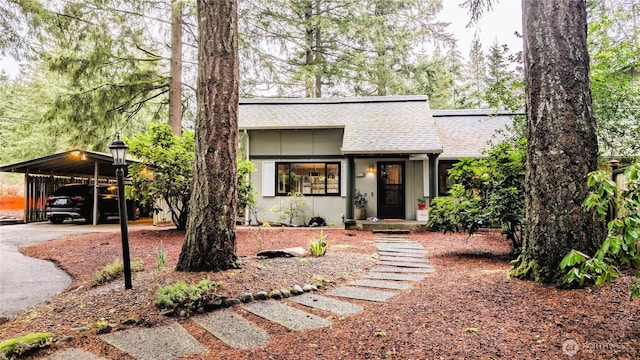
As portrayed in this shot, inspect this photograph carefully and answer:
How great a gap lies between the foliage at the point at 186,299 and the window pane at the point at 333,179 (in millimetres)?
8559

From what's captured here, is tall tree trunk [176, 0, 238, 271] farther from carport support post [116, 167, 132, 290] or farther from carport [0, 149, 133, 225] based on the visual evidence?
carport [0, 149, 133, 225]

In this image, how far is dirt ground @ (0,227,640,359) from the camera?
2.43 metres

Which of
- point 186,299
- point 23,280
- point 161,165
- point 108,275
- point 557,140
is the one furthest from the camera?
point 161,165

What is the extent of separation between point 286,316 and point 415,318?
1.18m

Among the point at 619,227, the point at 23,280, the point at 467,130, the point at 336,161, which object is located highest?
the point at 467,130

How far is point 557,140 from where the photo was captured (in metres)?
3.41

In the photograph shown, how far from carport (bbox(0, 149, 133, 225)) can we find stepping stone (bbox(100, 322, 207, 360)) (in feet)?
34.9

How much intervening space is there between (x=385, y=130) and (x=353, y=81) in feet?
22.6

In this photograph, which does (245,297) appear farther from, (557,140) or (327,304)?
(557,140)

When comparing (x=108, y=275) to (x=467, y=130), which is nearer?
(x=108, y=275)

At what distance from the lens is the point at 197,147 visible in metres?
4.71

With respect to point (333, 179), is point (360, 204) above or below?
below

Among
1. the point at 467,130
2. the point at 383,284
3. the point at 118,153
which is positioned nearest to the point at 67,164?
the point at 118,153

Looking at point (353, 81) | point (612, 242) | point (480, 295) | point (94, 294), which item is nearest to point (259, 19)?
point (353, 81)
